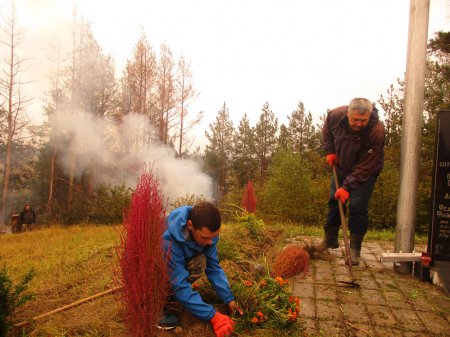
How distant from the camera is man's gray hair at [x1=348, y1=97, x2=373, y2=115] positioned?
13.1 ft

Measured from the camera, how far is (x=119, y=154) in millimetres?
28109

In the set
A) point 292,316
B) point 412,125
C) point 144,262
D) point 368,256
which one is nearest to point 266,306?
point 292,316

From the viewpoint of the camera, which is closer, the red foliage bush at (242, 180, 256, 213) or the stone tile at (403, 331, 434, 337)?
the stone tile at (403, 331, 434, 337)

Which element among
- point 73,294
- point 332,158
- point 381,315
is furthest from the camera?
point 332,158

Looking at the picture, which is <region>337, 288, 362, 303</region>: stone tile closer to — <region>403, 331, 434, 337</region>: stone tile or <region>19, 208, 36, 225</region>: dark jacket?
<region>403, 331, 434, 337</region>: stone tile

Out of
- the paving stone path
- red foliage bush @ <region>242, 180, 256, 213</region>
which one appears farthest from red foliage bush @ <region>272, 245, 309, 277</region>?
red foliage bush @ <region>242, 180, 256, 213</region>

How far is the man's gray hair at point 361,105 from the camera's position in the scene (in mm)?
3980

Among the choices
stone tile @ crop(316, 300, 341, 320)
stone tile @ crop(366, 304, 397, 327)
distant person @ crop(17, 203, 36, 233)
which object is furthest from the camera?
distant person @ crop(17, 203, 36, 233)

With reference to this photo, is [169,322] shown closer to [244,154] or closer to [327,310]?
[327,310]

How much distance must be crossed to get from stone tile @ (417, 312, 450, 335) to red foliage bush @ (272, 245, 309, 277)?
1.31 meters

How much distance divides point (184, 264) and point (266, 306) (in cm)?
77

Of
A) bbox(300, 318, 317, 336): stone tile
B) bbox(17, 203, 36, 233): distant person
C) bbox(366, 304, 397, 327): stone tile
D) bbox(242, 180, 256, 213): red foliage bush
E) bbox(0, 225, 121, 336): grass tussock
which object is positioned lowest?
bbox(17, 203, 36, 233): distant person

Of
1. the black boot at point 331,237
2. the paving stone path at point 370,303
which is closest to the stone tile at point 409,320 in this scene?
the paving stone path at point 370,303

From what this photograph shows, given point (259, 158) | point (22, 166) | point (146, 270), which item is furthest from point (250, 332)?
point (259, 158)
